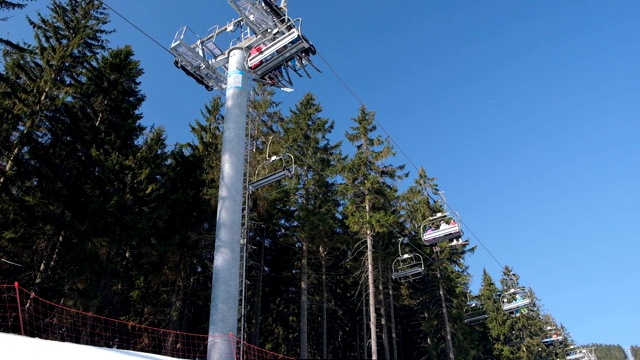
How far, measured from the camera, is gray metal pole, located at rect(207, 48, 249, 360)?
44.3 ft

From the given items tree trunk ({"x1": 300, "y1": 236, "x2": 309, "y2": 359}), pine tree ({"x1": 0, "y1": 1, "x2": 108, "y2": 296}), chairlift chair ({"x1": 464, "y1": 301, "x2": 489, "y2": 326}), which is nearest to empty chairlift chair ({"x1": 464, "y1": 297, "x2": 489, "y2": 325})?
chairlift chair ({"x1": 464, "y1": 301, "x2": 489, "y2": 326})

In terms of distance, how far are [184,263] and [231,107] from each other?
10.4 metres

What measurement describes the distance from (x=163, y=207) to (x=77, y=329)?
Result: 21.9 feet

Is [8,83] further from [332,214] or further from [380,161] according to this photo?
[380,161]

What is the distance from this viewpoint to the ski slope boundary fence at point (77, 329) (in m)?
15.4

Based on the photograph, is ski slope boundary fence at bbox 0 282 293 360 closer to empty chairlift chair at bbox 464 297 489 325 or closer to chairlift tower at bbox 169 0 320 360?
chairlift tower at bbox 169 0 320 360

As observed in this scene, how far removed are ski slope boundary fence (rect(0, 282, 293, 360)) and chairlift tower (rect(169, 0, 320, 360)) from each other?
100 centimetres

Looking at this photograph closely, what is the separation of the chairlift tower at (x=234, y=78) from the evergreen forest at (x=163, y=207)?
4.61ft

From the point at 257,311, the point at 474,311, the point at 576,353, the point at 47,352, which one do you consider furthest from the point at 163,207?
the point at 576,353

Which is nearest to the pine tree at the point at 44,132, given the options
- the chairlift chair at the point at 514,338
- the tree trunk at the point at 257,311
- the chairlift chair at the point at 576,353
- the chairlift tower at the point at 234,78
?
the chairlift tower at the point at 234,78

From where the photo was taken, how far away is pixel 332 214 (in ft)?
87.7

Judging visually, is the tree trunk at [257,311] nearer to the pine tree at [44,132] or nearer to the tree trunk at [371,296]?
the tree trunk at [371,296]

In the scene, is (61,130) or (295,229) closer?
(61,130)

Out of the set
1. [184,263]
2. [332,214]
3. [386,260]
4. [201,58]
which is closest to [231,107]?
[201,58]
